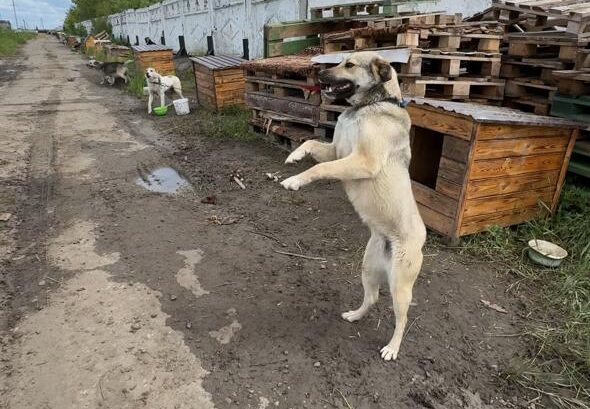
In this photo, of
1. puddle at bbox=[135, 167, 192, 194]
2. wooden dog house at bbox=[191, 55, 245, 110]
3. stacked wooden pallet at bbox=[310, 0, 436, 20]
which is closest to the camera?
puddle at bbox=[135, 167, 192, 194]

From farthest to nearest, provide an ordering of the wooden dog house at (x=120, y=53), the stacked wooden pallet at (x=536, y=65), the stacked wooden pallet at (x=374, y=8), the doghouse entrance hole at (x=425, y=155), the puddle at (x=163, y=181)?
the wooden dog house at (x=120, y=53), the stacked wooden pallet at (x=374, y=8), the puddle at (x=163, y=181), the doghouse entrance hole at (x=425, y=155), the stacked wooden pallet at (x=536, y=65)

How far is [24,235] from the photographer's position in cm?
432

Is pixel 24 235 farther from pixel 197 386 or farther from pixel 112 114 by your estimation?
pixel 112 114

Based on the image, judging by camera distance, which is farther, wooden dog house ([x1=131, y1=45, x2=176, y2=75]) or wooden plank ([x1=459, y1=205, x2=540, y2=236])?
wooden dog house ([x1=131, y1=45, x2=176, y2=75])

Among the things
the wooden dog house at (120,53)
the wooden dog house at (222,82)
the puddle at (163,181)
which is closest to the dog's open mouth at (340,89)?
the puddle at (163,181)

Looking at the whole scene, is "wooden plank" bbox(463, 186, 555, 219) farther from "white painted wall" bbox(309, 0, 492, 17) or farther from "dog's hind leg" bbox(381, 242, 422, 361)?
"white painted wall" bbox(309, 0, 492, 17)

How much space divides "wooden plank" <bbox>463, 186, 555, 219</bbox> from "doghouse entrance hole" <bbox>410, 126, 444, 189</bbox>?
1.05m

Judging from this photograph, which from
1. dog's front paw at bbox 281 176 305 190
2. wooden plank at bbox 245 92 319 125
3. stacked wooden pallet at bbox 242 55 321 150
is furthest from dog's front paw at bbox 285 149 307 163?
wooden plank at bbox 245 92 319 125

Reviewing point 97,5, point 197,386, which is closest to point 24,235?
point 197,386

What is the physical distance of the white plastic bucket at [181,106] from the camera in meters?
9.73

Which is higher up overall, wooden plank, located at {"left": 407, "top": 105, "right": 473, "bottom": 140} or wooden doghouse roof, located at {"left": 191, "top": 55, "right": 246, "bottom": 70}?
wooden doghouse roof, located at {"left": 191, "top": 55, "right": 246, "bottom": 70}

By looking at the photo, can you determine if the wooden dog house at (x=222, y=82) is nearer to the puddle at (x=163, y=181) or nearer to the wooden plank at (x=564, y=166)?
the puddle at (x=163, y=181)

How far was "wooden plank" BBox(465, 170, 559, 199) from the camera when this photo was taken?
383 centimetres

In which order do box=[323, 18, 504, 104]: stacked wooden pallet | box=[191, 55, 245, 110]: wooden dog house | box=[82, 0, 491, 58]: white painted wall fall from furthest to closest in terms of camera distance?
1. box=[191, 55, 245, 110]: wooden dog house
2. box=[82, 0, 491, 58]: white painted wall
3. box=[323, 18, 504, 104]: stacked wooden pallet
